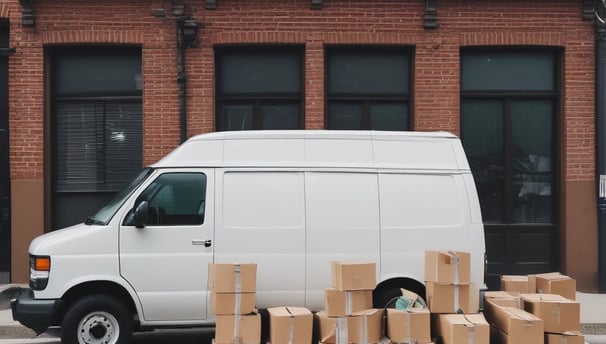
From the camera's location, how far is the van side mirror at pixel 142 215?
311 inches

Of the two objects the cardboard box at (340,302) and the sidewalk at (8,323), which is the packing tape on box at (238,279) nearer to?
the cardboard box at (340,302)

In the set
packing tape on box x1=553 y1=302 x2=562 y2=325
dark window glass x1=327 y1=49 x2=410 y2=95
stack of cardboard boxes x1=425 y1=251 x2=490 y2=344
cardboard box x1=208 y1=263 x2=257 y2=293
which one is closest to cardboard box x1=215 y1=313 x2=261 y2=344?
cardboard box x1=208 y1=263 x2=257 y2=293

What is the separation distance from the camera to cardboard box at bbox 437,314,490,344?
269 inches

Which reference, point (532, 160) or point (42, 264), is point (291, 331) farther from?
point (532, 160)

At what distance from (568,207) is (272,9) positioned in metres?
6.33

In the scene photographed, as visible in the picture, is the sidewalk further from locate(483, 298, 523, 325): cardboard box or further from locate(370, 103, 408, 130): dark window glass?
locate(370, 103, 408, 130): dark window glass

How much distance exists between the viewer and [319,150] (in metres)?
8.43

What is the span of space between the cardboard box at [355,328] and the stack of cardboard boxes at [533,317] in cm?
124

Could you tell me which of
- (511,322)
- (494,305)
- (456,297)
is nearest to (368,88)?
(456,297)

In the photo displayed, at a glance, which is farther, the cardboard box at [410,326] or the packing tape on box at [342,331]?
the packing tape on box at [342,331]

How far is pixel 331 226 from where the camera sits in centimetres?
817

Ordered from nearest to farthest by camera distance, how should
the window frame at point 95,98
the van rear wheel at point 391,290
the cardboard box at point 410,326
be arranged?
the cardboard box at point 410,326, the van rear wheel at point 391,290, the window frame at point 95,98

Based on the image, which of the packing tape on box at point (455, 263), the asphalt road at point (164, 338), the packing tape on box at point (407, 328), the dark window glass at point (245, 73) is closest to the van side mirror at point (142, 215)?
the asphalt road at point (164, 338)

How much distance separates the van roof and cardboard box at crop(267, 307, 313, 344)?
1871mm
